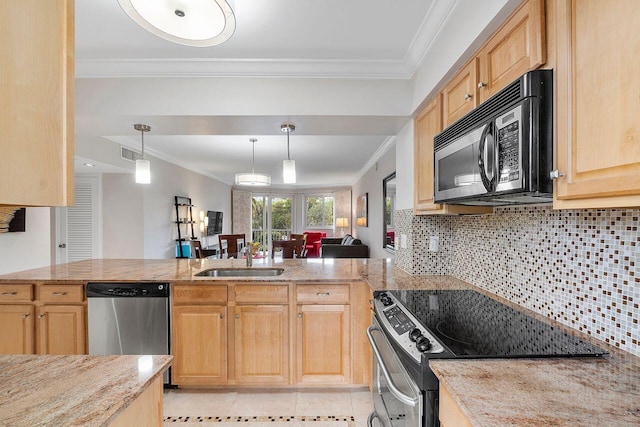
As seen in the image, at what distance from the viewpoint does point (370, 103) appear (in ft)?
7.78

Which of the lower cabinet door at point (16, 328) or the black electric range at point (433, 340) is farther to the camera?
the lower cabinet door at point (16, 328)

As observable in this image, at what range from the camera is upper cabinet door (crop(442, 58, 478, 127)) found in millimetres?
1510

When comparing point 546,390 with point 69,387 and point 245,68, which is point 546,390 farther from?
point 245,68

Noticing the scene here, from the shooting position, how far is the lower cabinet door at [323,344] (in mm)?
2330

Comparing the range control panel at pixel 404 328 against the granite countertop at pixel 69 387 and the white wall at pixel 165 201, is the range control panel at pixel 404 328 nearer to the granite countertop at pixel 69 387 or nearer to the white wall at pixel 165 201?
the granite countertop at pixel 69 387

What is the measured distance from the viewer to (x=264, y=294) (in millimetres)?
2326

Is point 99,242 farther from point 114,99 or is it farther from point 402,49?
point 402,49

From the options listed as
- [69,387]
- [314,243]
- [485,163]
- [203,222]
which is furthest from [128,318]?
[314,243]

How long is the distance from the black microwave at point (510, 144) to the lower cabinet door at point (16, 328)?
122 inches

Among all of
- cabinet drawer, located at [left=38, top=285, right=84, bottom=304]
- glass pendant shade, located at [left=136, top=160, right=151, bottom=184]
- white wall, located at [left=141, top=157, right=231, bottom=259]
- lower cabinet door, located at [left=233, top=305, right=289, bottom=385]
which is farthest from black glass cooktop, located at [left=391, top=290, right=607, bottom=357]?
white wall, located at [left=141, top=157, right=231, bottom=259]

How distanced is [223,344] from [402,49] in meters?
2.51

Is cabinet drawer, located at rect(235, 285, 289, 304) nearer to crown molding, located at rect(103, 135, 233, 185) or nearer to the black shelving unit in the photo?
crown molding, located at rect(103, 135, 233, 185)

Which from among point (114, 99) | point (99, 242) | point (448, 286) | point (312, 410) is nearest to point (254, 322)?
point (312, 410)

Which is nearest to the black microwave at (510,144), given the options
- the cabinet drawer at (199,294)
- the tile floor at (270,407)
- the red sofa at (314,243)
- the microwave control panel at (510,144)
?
the microwave control panel at (510,144)
